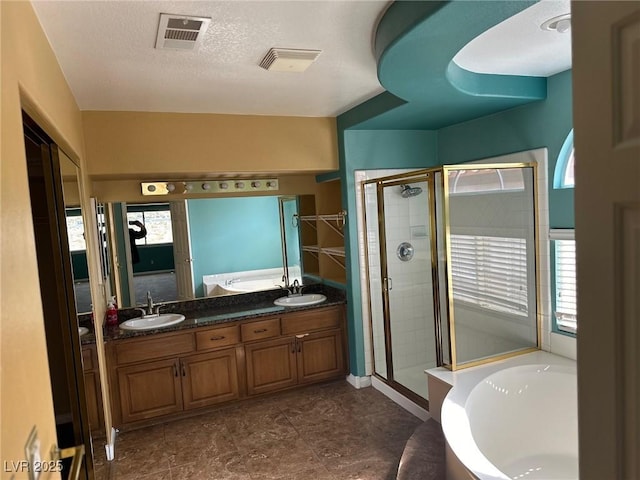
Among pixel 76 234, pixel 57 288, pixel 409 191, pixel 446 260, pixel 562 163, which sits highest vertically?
pixel 562 163

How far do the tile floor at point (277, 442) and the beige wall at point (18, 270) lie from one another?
182 cm

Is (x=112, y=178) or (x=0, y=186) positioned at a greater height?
(x=112, y=178)

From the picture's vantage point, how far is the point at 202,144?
3.57 metres


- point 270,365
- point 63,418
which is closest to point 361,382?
Result: point 270,365

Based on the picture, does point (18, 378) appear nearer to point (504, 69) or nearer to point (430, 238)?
point (430, 238)

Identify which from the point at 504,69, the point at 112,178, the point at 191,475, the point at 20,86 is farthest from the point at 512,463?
the point at 112,178

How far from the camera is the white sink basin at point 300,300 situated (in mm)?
4176

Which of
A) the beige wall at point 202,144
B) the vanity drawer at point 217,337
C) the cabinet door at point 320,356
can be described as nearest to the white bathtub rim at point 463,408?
the cabinet door at point 320,356

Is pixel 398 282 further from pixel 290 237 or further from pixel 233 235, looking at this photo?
pixel 233 235

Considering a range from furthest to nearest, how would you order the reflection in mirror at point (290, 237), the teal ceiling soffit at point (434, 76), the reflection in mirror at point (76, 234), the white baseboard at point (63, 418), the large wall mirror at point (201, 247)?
the reflection in mirror at point (290, 237) < the large wall mirror at point (201, 247) < the reflection in mirror at point (76, 234) < the white baseboard at point (63, 418) < the teal ceiling soffit at point (434, 76)

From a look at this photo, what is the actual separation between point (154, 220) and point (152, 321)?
909 mm

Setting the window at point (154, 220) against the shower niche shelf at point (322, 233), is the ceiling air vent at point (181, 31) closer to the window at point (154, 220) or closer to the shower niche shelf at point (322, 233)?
the window at point (154, 220)

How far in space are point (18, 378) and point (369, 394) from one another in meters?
3.27

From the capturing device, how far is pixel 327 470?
9.29ft
